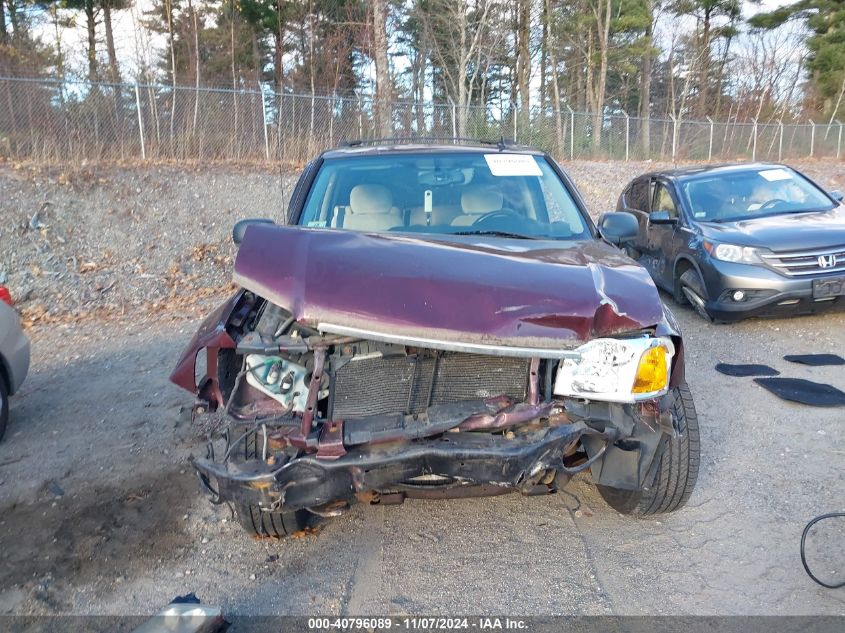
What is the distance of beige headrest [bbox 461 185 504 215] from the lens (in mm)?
4352

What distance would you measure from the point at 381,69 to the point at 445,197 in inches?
595

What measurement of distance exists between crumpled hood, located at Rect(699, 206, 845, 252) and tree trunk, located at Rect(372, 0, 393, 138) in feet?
41.4

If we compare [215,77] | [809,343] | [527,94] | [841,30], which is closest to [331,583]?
[809,343]

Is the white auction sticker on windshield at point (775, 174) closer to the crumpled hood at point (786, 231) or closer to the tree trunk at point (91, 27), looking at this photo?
the crumpled hood at point (786, 231)

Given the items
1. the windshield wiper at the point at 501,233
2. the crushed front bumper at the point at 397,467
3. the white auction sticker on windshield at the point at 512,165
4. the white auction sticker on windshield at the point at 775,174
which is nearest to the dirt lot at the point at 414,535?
the crushed front bumper at the point at 397,467

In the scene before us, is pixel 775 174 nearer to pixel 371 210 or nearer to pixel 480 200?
pixel 480 200

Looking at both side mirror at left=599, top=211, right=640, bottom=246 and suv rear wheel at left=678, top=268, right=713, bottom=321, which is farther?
suv rear wheel at left=678, top=268, right=713, bottom=321

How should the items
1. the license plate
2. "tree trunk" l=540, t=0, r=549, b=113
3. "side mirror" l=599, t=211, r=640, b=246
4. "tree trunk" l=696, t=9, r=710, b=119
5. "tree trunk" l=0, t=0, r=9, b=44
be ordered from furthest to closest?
"tree trunk" l=696, t=9, r=710, b=119 < "tree trunk" l=540, t=0, r=549, b=113 < "tree trunk" l=0, t=0, r=9, b=44 < the license plate < "side mirror" l=599, t=211, r=640, b=246

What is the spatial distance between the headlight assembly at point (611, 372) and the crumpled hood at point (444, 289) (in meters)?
0.07

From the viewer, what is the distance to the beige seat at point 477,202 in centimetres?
427

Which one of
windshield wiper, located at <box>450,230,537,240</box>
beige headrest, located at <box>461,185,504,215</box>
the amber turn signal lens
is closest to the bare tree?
beige headrest, located at <box>461,185,504,215</box>

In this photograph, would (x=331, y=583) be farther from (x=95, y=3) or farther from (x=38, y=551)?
(x=95, y=3)

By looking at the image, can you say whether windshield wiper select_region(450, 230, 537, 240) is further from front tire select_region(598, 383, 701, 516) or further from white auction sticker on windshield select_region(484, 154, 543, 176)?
front tire select_region(598, 383, 701, 516)

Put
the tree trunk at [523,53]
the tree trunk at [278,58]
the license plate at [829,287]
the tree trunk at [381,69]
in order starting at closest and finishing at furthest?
the license plate at [829,287]
the tree trunk at [381,69]
the tree trunk at [278,58]
the tree trunk at [523,53]
